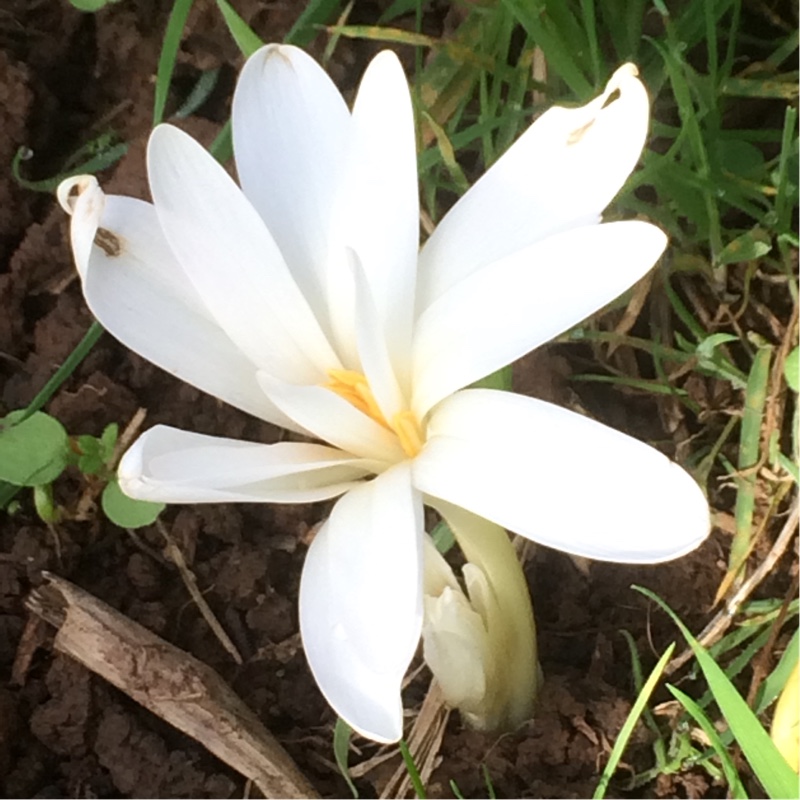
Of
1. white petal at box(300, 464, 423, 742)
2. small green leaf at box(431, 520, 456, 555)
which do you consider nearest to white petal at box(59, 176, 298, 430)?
white petal at box(300, 464, 423, 742)

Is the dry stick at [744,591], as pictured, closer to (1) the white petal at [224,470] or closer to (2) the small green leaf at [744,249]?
(2) the small green leaf at [744,249]

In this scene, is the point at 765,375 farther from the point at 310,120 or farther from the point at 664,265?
the point at 310,120

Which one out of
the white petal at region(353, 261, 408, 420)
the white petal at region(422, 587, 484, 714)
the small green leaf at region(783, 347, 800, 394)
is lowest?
the white petal at region(422, 587, 484, 714)

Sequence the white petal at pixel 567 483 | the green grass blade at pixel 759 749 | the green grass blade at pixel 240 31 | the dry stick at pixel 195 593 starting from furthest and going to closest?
the dry stick at pixel 195 593
the green grass blade at pixel 240 31
the green grass blade at pixel 759 749
the white petal at pixel 567 483

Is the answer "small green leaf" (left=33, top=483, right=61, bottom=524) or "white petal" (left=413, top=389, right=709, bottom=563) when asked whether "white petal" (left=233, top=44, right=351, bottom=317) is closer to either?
"white petal" (left=413, top=389, right=709, bottom=563)

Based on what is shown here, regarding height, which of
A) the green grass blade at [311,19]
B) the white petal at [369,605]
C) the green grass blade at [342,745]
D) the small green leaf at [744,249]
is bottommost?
the green grass blade at [342,745]

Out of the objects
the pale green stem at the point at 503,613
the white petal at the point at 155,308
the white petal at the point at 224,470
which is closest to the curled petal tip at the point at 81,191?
the white petal at the point at 155,308

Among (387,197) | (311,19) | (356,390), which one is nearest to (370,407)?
(356,390)
